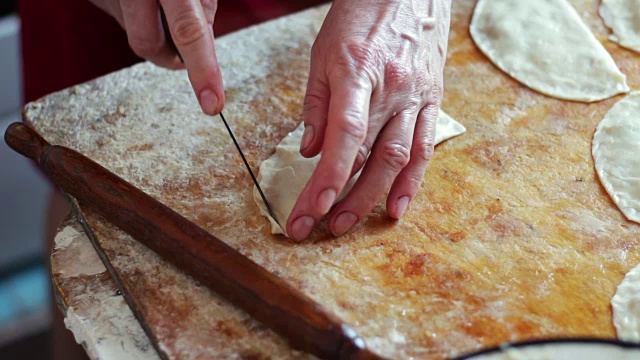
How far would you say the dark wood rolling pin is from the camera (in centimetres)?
92

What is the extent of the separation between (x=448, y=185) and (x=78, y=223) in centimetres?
73

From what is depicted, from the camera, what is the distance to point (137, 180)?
1303mm

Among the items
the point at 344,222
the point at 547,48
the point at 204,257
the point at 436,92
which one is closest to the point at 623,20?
the point at 547,48

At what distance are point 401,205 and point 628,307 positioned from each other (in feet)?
1.38

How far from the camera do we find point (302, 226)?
3.73ft

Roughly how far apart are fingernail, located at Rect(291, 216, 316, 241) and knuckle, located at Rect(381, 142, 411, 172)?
7.3 inches

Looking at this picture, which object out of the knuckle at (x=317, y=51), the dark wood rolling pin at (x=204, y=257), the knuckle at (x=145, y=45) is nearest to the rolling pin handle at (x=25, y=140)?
the dark wood rolling pin at (x=204, y=257)

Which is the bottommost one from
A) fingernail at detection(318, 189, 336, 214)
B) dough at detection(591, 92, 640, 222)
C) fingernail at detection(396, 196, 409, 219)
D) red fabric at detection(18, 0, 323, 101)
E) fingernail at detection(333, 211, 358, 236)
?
red fabric at detection(18, 0, 323, 101)

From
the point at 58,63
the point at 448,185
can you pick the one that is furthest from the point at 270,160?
the point at 58,63

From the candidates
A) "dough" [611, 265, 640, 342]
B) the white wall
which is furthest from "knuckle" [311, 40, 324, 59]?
the white wall

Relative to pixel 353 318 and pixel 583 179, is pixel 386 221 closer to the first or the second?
pixel 353 318

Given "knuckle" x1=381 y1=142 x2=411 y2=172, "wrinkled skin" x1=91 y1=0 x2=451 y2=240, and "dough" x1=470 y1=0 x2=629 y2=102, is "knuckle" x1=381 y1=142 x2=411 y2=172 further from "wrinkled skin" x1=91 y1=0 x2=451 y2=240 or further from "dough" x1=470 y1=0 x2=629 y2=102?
"dough" x1=470 y1=0 x2=629 y2=102

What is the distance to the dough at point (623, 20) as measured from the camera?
1.73 meters

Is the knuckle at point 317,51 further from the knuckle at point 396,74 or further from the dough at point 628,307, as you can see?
the dough at point 628,307
